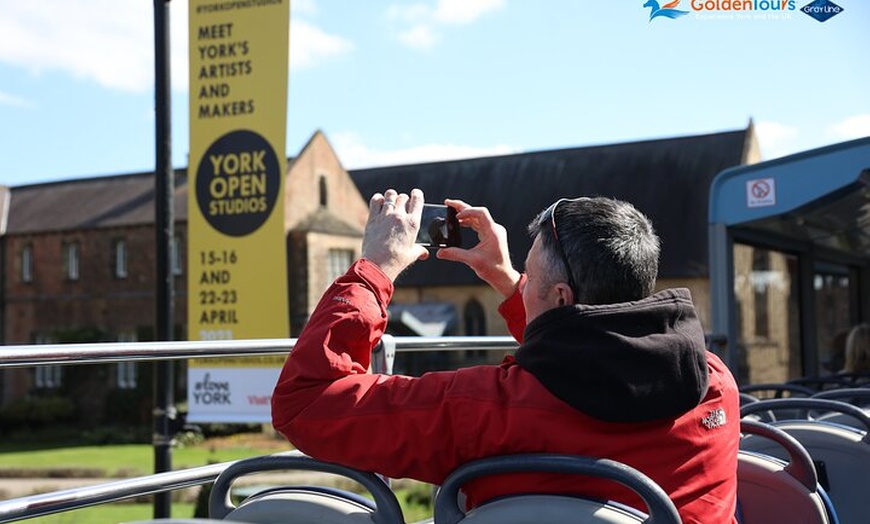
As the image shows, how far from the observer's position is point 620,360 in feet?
6.31

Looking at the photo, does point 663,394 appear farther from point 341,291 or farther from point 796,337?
Result: point 796,337

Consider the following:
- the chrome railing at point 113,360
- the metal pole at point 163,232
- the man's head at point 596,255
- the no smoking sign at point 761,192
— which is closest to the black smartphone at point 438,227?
the man's head at point 596,255

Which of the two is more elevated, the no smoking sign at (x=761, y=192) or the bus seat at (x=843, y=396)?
the no smoking sign at (x=761, y=192)

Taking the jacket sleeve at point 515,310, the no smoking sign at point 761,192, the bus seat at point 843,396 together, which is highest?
the no smoking sign at point 761,192

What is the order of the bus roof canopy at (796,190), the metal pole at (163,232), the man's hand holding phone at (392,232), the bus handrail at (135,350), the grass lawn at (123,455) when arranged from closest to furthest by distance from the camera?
the man's hand holding phone at (392,232), the bus handrail at (135,350), the bus roof canopy at (796,190), the metal pole at (163,232), the grass lawn at (123,455)

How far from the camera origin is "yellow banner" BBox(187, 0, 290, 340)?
11.0 metres

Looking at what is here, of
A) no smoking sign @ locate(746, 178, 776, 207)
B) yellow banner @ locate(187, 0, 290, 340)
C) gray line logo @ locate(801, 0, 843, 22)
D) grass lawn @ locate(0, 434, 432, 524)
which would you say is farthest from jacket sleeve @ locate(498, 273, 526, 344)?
grass lawn @ locate(0, 434, 432, 524)

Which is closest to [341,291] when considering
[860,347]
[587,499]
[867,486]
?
[587,499]

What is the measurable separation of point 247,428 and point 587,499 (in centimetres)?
4490

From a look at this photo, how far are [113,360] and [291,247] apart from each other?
46.7 m

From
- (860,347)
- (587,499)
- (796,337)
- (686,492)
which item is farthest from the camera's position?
(796,337)

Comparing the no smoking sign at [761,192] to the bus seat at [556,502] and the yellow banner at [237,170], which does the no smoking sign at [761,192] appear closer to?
the yellow banner at [237,170]

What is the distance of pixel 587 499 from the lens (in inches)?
73.2

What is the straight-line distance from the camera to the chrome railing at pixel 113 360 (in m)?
2.67
